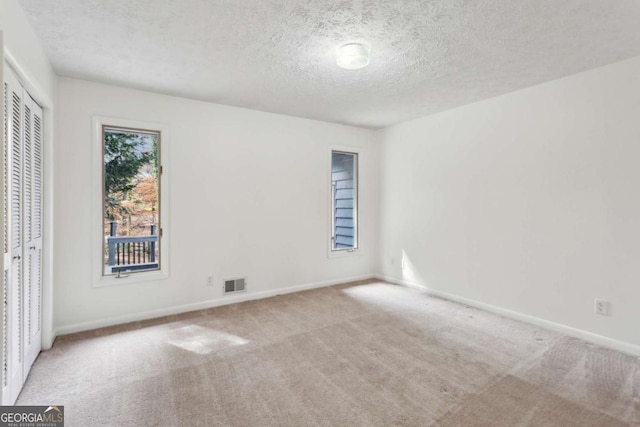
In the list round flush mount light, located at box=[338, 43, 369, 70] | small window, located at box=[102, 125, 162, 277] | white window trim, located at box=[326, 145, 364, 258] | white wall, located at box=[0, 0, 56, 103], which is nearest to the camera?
white wall, located at box=[0, 0, 56, 103]

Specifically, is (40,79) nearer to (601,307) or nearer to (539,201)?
(539,201)

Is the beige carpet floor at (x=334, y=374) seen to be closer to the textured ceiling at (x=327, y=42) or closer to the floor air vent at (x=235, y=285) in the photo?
the floor air vent at (x=235, y=285)

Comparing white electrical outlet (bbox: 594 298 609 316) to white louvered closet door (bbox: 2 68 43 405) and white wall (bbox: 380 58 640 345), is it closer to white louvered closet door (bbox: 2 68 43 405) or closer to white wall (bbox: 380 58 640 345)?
white wall (bbox: 380 58 640 345)

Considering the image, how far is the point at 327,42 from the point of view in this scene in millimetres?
2523

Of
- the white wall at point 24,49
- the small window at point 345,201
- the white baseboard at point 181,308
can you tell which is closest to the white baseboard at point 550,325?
the small window at point 345,201

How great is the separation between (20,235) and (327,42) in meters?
2.63

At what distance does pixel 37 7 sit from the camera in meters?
2.09

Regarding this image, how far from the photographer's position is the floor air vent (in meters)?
4.11

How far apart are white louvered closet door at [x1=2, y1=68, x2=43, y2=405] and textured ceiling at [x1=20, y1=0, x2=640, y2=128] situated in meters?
0.68

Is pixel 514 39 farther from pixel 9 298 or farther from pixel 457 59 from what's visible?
pixel 9 298

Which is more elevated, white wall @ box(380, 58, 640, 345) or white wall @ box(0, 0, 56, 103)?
white wall @ box(0, 0, 56, 103)

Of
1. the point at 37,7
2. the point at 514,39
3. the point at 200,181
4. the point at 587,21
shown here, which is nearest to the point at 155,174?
the point at 200,181

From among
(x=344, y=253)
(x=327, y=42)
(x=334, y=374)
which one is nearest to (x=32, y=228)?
(x=334, y=374)

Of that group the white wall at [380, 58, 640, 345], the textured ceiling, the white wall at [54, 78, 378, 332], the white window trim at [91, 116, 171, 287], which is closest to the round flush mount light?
the textured ceiling
